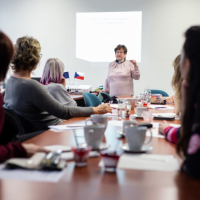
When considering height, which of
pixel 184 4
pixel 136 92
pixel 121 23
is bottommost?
pixel 136 92

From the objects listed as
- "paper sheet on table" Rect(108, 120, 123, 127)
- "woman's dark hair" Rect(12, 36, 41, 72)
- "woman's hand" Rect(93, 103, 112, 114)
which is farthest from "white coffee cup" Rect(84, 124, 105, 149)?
"woman's dark hair" Rect(12, 36, 41, 72)

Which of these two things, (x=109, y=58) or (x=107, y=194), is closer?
(x=107, y=194)

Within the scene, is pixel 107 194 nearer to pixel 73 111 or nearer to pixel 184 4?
pixel 73 111

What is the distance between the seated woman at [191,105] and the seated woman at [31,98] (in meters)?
1.35

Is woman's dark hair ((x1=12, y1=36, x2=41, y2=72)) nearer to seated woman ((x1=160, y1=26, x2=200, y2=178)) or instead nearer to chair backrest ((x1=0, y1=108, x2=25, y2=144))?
chair backrest ((x1=0, y1=108, x2=25, y2=144))

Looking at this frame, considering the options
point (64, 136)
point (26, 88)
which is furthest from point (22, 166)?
point (26, 88)

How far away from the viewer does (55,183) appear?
32.7 inches

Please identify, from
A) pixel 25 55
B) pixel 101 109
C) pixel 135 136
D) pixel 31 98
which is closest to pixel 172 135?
pixel 135 136

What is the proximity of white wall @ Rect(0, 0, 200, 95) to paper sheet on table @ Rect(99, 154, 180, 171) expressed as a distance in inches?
222

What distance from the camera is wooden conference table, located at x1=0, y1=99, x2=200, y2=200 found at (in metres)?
0.75

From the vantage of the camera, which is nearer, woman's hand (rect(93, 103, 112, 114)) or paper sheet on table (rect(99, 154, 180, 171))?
paper sheet on table (rect(99, 154, 180, 171))

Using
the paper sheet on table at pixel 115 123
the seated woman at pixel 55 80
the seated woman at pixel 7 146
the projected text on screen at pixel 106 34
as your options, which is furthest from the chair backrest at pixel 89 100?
the projected text on screen at pixel 106 34

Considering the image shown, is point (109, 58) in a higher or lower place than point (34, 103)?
higher

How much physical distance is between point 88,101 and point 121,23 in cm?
365
